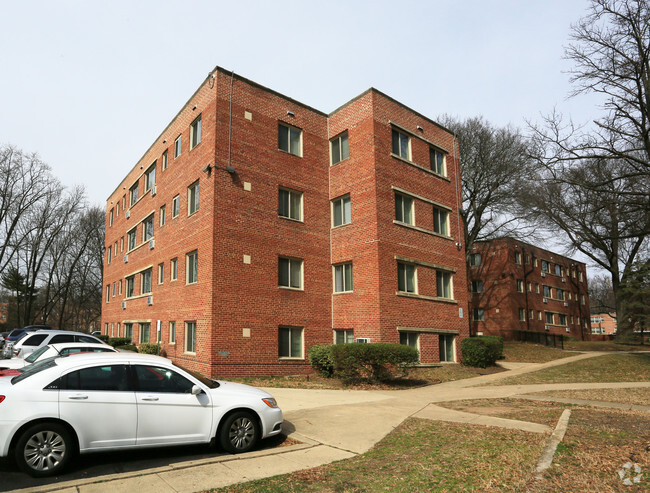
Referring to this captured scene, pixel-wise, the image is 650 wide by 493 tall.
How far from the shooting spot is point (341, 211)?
844 inches

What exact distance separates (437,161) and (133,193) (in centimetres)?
2101

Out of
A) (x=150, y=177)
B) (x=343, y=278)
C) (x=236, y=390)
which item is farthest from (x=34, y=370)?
(x=150, y=177)

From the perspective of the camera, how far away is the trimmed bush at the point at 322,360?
58.6 ft

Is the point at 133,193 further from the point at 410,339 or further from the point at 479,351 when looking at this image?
the point at 479,351

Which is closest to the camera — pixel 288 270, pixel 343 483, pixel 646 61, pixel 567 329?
pixel 343 483

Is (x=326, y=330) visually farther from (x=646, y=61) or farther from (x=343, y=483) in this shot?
(x=646, y=61)

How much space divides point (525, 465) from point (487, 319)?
40276 millimetres

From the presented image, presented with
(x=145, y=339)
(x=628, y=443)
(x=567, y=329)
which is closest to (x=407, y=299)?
(x=628, y=443)

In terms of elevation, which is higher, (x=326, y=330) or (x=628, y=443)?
(x=326, y=330)

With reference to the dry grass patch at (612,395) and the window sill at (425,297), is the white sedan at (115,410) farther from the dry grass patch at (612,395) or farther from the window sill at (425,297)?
the window sill at (425,297)

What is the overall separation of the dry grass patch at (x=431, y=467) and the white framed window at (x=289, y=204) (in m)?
13.3

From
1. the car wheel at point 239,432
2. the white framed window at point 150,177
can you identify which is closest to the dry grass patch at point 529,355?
the car wheel at point 239,432

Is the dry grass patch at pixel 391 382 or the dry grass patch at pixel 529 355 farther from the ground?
the dry grass patch at pixel 391 382

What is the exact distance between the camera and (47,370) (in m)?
6.41
